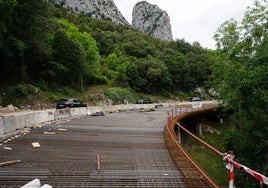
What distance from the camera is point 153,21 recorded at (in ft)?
593

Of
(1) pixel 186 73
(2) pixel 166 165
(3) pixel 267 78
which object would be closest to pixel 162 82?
(1) pixel 186 73

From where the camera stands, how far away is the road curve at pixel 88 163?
32.3 feet

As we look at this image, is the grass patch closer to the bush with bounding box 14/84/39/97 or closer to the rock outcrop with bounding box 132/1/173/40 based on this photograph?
the bush with bounding box 14/84/39/97

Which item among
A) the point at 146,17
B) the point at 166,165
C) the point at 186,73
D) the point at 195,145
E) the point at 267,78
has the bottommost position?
the point at 195,145

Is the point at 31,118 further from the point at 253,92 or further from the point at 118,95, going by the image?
the point at 118,95

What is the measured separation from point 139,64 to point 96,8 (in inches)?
2606

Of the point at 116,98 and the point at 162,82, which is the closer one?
the point at 116,98

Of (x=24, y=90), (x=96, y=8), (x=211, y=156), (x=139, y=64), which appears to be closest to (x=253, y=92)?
(x=211, y=156)

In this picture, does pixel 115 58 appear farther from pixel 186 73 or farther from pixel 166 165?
pixel 166 165

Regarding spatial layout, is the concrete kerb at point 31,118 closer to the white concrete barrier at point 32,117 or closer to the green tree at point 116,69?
the white concrete barrier at point 32,117

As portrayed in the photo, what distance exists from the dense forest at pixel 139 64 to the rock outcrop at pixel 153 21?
4573cm

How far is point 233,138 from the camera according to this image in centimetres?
3212

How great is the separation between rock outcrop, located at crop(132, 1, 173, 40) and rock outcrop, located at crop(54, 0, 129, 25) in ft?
57.2

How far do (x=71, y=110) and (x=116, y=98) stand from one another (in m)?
33.2
